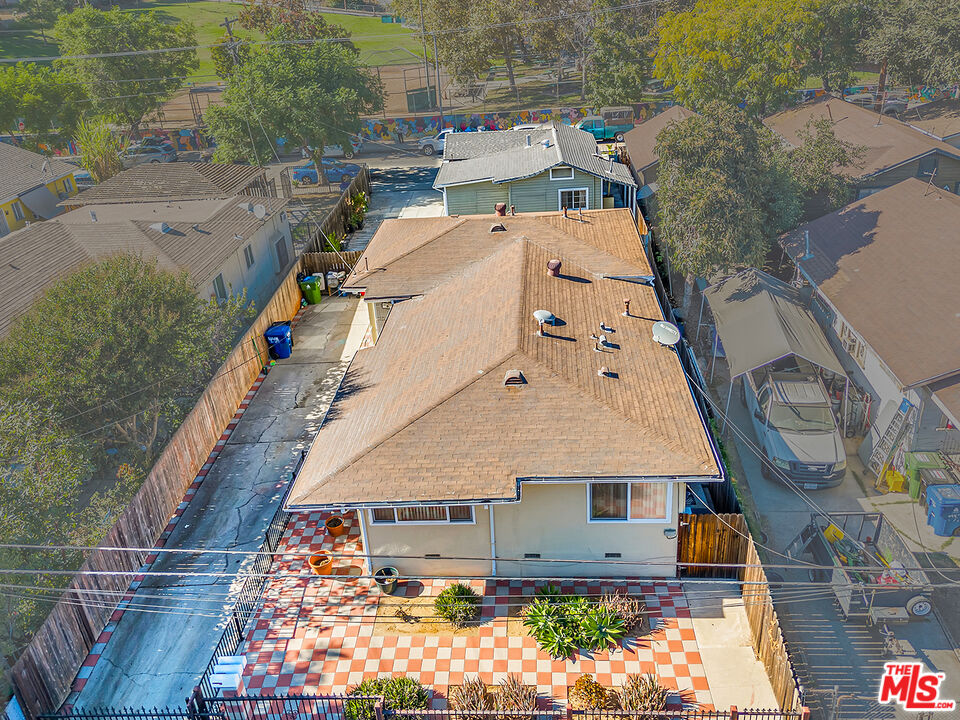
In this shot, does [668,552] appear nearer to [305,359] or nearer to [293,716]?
[293,716]

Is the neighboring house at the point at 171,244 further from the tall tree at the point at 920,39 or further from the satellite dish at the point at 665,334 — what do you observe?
the tall tree at the point at 920,39

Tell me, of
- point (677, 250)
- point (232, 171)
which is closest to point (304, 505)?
point (677, 250)

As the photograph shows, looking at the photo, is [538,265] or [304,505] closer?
[304,505]

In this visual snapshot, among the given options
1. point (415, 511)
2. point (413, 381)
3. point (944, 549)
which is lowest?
point (944, 549)

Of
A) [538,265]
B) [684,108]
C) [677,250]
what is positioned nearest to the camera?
[538,265]

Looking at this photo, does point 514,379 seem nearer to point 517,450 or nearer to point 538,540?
point 517,450

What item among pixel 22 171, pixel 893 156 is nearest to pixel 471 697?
pixel 893 156
